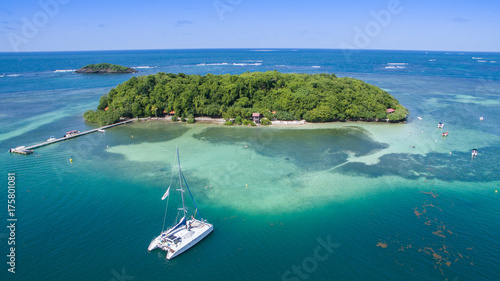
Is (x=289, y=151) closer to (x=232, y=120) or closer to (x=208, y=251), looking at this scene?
(x=232, y=120)

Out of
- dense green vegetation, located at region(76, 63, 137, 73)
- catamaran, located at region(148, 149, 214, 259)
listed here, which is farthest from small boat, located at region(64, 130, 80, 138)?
dense green vegetation, located at region(76, 63, 137, 73)

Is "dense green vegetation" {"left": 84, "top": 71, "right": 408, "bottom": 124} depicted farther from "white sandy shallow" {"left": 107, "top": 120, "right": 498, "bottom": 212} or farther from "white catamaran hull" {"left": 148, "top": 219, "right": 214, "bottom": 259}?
"white catamaran hull" {"left": 148, "top": 219, "right": 214, "bottom": 259}

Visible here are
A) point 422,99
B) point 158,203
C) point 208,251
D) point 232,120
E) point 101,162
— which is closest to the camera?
point 208,251

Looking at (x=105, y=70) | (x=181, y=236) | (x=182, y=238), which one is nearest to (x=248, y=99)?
(x=181, y=236)

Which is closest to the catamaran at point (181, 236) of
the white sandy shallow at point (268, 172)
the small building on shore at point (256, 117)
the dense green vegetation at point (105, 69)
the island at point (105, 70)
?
the white sandy shallow at point (268, 172)

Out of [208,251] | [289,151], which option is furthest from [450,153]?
[208,251]

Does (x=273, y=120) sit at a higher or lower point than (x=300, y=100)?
lower

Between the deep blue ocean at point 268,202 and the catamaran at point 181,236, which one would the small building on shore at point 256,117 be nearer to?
the deep blue ocean at point 268,202
